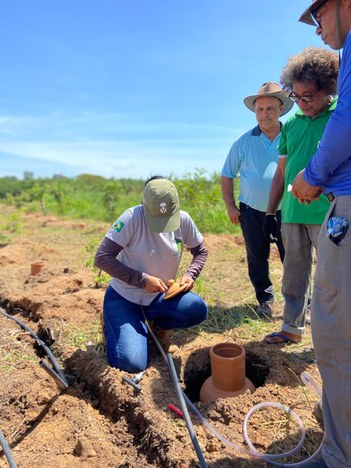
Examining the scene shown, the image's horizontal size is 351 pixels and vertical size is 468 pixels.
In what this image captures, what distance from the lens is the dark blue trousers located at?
3.30 meters

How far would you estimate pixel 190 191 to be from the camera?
26.5 ft

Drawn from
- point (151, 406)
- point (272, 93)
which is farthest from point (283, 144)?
point (151, 406)

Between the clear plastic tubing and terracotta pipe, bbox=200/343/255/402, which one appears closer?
the clear plastic tubing

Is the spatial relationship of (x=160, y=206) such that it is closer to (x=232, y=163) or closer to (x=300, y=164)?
(x=300, y=164)

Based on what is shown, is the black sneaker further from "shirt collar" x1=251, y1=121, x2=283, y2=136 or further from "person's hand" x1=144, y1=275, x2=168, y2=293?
"shirt collar" x1=251, y1=121, x2=283, y2=136

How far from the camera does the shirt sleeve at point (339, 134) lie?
1389 millimetres

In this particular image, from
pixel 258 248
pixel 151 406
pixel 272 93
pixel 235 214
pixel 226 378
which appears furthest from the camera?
pixel 235 214

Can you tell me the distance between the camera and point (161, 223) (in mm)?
2521

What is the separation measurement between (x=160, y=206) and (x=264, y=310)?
1539mm

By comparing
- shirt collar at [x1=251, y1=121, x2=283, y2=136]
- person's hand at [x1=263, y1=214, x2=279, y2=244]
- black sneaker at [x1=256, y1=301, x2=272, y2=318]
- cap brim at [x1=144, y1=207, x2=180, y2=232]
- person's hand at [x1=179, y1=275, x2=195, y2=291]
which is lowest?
black sneaker at [x1=256, y1=301, x2=272, y2=318]

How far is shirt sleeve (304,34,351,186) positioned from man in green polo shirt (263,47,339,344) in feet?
2.75

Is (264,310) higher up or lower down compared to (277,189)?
lower down

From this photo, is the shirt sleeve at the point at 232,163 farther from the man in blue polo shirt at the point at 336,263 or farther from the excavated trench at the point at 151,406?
the man in blue polo shirt at the point at 336,263

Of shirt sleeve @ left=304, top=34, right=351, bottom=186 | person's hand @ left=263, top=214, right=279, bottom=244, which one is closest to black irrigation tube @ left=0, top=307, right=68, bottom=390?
shirt sleeve @ left=304, top=34, right=351, bottom=186
